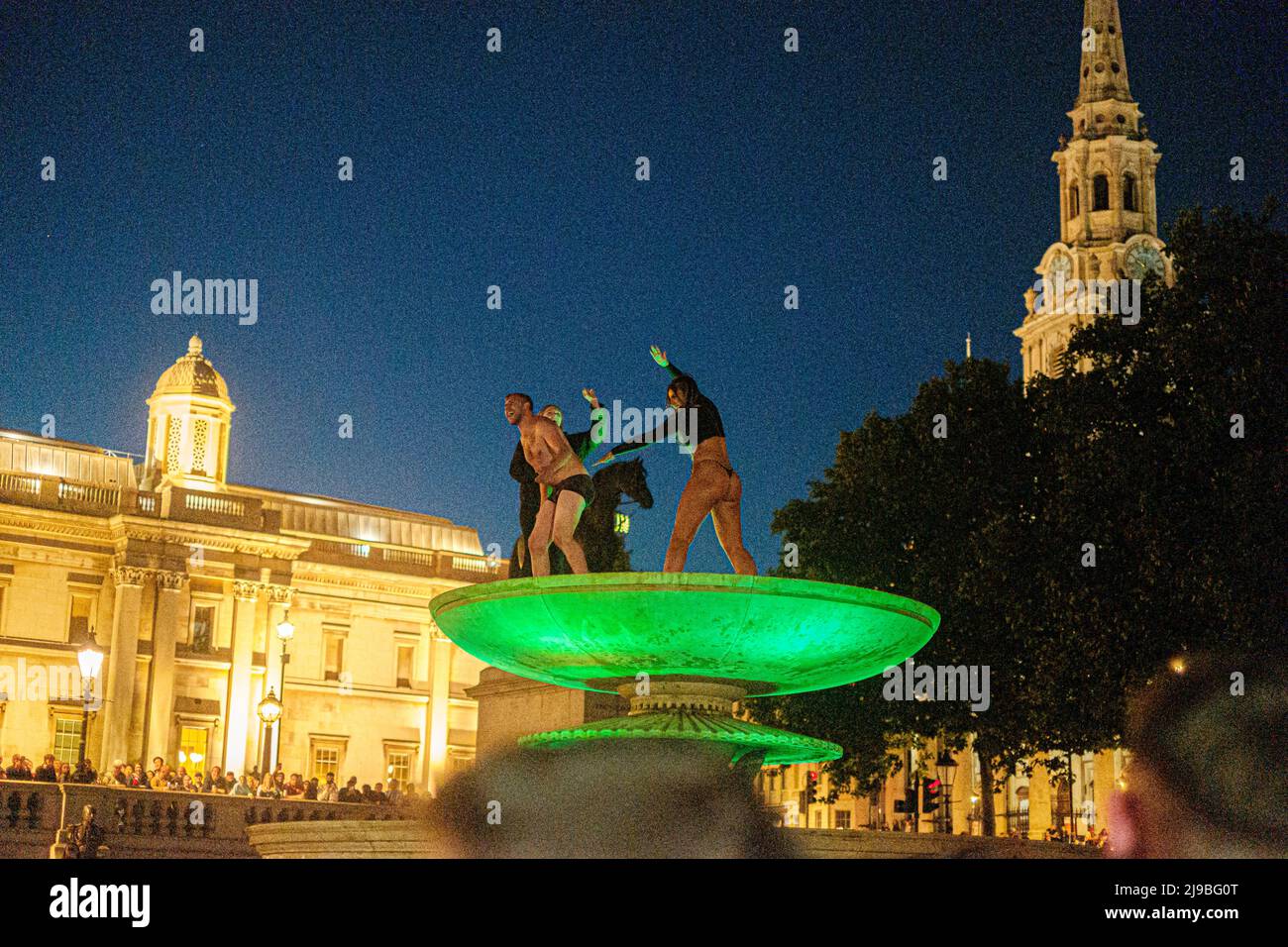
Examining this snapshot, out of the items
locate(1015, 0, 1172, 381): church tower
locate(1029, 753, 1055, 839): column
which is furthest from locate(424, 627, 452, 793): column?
locate(1015, 0, 1172, 381): church tower

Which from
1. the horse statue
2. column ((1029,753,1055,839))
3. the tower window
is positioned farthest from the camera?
the tower window

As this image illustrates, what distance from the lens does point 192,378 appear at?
67.8 m

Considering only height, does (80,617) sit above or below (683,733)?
above

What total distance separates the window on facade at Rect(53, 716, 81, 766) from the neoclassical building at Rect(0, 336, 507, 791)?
0.07 meters

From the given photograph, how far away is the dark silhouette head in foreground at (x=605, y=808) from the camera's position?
13508mm

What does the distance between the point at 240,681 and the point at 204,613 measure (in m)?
2.85

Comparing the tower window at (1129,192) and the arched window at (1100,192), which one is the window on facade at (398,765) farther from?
the tower window at (1129,192)

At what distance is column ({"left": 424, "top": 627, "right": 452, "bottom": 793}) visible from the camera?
64875mm

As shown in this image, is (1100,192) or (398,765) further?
(1100,192)

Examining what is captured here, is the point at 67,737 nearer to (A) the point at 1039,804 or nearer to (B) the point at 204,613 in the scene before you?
(B) the point at 204,613

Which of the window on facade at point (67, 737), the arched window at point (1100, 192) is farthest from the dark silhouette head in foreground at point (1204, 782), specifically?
the arched window at point (1100, 192)

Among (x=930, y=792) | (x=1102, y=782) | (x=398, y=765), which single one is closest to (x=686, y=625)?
(x=930, y=792)

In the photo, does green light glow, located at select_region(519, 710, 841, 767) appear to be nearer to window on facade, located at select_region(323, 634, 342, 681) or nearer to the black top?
the black top
